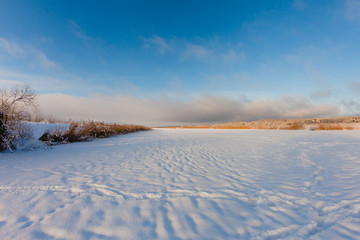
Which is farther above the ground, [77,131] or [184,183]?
[77,131]

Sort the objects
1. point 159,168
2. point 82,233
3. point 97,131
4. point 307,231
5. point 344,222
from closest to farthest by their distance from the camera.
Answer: point 82,233, point 307,231, point 344,222, point 159,168, point 97,131

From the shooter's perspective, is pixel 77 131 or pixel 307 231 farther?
pixel 77 131

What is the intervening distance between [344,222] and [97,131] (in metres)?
14.9

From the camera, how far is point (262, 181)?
156 inches

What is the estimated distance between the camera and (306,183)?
3.82m

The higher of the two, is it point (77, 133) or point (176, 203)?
point (77, 133)

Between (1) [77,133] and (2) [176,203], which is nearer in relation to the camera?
(2) [176,203]

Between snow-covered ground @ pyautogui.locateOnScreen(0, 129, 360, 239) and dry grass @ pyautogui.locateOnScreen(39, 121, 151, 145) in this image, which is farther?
dry grass @ pyautogui.locateOnScreen(39, 121, 151, 145)

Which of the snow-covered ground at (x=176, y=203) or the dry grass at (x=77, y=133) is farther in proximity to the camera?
the dry grass at (x=77, y=133)

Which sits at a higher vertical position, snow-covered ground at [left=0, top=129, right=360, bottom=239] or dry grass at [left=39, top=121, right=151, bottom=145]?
dry grass at [left=39, top=121, right=151, bottom=145]

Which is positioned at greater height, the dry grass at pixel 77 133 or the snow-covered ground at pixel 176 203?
the dry grass at pixel 77 133

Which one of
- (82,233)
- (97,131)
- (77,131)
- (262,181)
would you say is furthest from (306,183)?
(97,131)

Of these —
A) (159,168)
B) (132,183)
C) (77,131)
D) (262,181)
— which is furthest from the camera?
(77,131)

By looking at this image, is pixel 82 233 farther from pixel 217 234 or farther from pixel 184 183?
pixel 184 183
